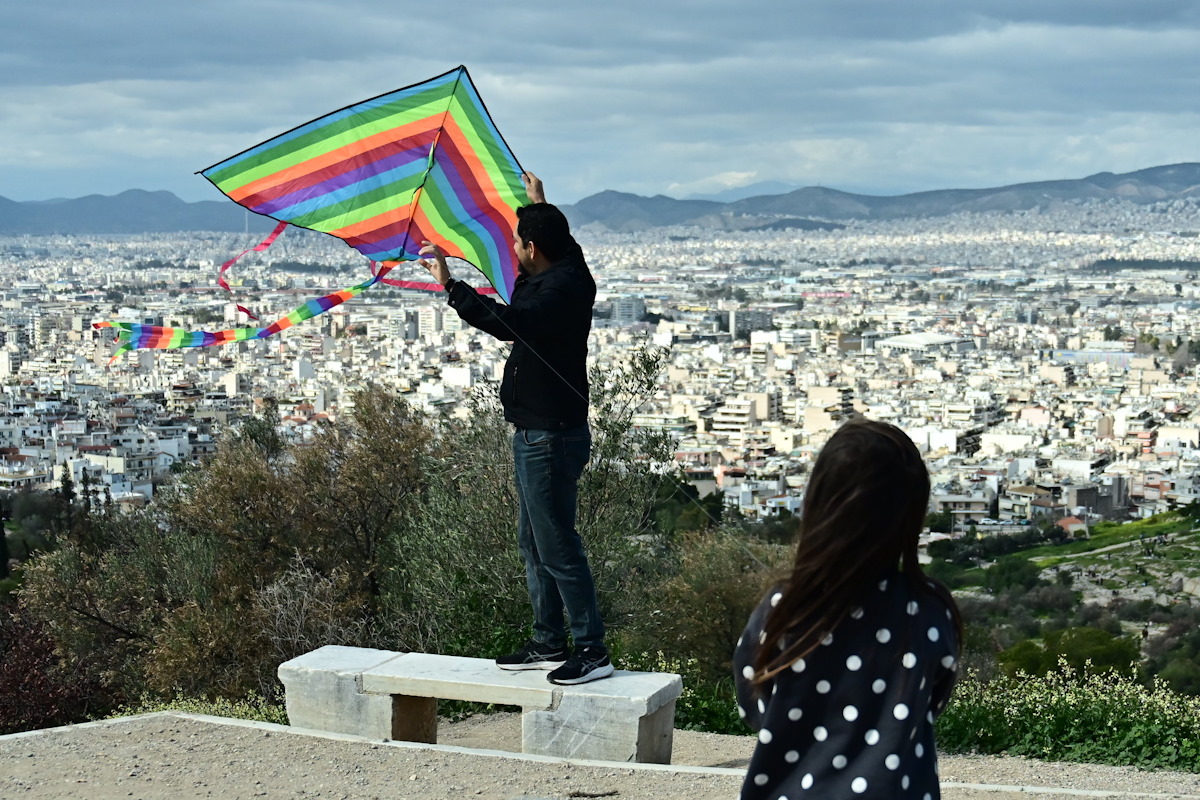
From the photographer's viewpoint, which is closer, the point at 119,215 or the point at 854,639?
the point at 854,639

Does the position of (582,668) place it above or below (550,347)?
below

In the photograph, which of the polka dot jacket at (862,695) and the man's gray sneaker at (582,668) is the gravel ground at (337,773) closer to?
the man's gray sneaker at (582,668)

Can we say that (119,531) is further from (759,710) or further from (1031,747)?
(759,710)

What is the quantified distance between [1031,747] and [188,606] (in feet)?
18.6

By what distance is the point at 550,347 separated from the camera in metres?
3.42

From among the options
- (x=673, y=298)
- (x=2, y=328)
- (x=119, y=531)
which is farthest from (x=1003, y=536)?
(x=673, y=298)

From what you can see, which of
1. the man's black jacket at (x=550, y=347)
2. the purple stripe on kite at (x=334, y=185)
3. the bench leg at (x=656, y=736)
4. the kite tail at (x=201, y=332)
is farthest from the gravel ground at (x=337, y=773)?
the purple stripe on kite at (x=334, y=185)

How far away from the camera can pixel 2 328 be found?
81.1 m

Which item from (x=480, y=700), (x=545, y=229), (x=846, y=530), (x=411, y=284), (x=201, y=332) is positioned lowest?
(x=480, y=700)

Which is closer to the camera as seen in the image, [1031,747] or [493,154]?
[493,154]

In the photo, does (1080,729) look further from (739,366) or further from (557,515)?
(739,366)

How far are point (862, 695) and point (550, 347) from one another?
180cm

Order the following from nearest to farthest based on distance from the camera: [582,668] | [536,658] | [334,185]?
[582,668] < [536,658] < [334,185]

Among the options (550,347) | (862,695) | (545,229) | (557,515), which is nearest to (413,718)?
(557,515)
